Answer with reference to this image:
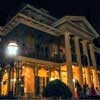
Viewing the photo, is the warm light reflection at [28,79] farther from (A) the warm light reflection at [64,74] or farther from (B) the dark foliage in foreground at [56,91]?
(B) the dark foliage in foreground at [56,91]

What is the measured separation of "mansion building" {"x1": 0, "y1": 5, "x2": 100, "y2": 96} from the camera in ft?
71.0

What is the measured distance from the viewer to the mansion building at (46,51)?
21.6 m

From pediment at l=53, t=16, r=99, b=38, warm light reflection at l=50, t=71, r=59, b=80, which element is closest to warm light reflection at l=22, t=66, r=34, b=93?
warm light reflection at l=50, t=71, r=59, b=80

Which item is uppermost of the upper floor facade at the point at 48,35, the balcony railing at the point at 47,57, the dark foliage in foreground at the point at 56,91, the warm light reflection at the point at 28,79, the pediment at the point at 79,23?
the pediment at the point at 79,23

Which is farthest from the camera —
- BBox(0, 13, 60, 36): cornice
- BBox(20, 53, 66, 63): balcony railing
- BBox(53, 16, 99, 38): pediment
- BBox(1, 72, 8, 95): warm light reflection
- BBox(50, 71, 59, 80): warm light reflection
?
BBox(53, 16, 99, 38): pediment

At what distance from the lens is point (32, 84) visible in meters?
21.9

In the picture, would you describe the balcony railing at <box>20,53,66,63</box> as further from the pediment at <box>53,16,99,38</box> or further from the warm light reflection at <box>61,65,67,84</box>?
the pediment at <box>53,16,99,38</box>

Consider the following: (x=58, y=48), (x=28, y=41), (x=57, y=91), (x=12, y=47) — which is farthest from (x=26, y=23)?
(x=57, y=91)

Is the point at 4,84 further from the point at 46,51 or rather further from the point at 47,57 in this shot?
the point at 46,51

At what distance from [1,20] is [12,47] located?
A: 885 inches

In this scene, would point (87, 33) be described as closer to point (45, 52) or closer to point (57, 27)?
point (57, 27)

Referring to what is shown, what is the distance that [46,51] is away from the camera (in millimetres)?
25938

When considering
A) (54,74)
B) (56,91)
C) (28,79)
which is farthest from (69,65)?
(56,91)

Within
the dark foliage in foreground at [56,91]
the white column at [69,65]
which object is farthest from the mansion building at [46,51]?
the dark foliage in foreground at [56,91]
